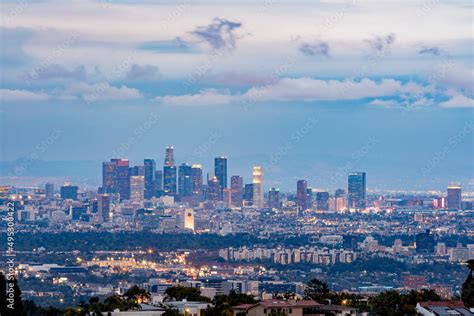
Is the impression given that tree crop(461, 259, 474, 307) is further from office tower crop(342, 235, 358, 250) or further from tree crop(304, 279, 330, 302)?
office tower crop(342, 235, 358, 250)

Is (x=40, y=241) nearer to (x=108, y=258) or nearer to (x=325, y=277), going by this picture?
(x=108, y=258)

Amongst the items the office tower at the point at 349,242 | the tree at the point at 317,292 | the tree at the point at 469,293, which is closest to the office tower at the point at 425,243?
the office tower at the point at 349,242

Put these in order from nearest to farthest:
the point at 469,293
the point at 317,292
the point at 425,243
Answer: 1. the point at 469,293
2. the point at 317,292
3. the point at 425,243

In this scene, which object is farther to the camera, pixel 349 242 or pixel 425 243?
pixel 349 242

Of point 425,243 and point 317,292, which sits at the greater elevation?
point 425,243

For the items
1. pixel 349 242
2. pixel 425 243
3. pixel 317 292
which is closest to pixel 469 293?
pixel 317 292

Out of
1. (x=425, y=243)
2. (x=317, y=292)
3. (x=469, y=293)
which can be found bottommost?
(x=317, y=292)

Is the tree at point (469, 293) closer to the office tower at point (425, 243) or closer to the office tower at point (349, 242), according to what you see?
the office tower at point (425, 243)

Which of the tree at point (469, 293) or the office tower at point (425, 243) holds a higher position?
the office tower at point (425, 243)

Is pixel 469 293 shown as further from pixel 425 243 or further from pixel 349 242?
pixel 349 242
